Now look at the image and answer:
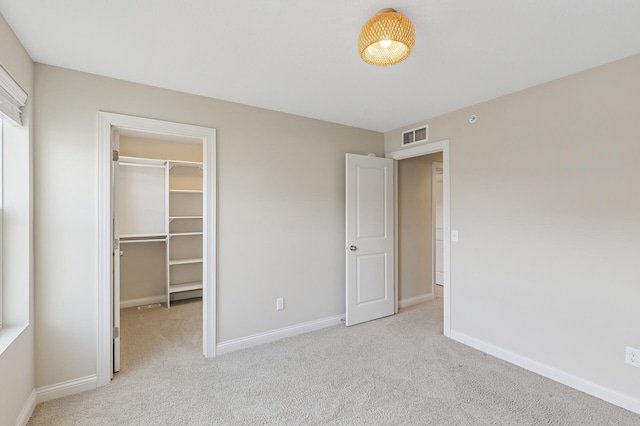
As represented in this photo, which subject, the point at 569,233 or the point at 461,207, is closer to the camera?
the point at 569,233

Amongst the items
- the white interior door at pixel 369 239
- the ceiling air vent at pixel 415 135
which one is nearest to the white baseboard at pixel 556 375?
the white interior door at pixel 369 239

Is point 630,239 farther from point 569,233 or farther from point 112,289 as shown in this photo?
point 112,289

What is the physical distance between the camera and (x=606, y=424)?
1.86 m

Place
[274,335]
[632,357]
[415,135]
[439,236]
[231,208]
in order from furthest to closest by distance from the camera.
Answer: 1. [439,236]
2. [415,135]
3. [274,335]
4. [231,208]
5. [632,357]

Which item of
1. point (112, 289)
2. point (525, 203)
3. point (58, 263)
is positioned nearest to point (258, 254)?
point (112, 289)

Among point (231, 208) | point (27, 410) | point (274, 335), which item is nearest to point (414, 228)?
point (274, 335)

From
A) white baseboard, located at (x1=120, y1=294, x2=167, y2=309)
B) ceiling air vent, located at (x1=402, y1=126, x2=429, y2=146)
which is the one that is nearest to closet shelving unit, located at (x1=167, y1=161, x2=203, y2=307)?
white baseboard, located at (x1=120, y1=294, x2=167, y2=309)

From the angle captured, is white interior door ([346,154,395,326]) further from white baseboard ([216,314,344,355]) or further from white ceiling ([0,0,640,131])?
white ceiling ([0,0,640,131])

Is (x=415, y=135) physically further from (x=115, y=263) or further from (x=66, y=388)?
(x=66, y=388)

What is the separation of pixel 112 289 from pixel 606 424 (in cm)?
356

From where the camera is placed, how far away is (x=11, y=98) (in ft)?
5.63

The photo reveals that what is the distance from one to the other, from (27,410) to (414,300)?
4.00 metres

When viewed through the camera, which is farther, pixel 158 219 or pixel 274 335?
pixel 158 219

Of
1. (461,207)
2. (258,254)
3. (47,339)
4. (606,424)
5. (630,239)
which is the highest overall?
(461,207)
